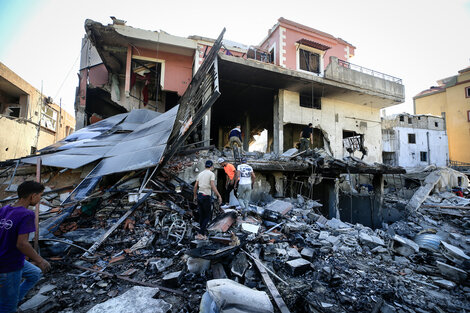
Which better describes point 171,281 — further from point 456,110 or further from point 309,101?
point 456,110

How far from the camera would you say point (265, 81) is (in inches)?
448

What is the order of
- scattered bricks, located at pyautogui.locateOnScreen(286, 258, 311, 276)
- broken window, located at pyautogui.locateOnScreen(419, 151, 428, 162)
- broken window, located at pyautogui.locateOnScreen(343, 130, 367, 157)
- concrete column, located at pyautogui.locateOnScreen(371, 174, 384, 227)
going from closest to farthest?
scattered bricks, located at pyautogui.locateOnScreen(286, 258, 311, 276)
concrete column, located at pyautogui.locateOnScreen(371, 174, 384, 227)
broken window, located at pyautogui.locateOnScreen(343, 130, 367, 157)
broken window, located at pyautogui.locateOnScreen(419, 151, 428, 162)

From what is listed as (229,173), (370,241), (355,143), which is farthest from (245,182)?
(355,143)

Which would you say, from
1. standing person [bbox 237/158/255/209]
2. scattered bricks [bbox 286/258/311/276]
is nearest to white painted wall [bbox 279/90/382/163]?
standing person [bbox 237/158/255/209]

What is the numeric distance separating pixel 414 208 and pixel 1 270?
591 inches

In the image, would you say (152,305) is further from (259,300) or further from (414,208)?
(414,208)

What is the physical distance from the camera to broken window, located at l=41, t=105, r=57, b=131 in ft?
49.8

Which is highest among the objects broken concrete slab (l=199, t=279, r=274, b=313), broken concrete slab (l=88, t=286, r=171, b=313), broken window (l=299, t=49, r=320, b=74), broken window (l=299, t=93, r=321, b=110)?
broken window (l=299, t=49, r=320, b=74)

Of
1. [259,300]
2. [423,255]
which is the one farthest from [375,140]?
[259,300]

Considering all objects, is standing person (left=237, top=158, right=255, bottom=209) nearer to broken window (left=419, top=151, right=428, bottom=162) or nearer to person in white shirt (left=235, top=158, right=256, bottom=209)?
person in white shirt (left=235, top=158, right=256, bottom=209)

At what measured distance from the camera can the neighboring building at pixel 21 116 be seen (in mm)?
11781

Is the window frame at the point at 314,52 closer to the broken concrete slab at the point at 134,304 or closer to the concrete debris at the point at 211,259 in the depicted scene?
the concrete debris at the point at 211,259

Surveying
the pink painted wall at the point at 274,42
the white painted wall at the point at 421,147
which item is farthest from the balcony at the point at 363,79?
the white painted wall at the point at 421,147

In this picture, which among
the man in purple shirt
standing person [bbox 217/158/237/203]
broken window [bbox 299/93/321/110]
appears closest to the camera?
the man in purple shirt
